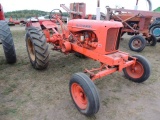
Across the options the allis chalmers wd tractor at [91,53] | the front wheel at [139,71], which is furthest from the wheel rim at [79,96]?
the front wheel at [139,71]

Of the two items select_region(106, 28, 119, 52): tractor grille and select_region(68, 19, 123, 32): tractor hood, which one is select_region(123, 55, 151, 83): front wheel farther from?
select_region(68, 19, 123, 32): tractor hood

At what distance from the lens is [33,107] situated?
9.14 feet

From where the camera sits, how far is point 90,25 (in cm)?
330

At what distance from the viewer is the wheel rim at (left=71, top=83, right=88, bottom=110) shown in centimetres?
269

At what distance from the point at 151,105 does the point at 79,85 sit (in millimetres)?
1377

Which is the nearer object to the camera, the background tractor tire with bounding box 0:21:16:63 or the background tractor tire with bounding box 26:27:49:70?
the background tractor tire with bounding box 26:27:49:70

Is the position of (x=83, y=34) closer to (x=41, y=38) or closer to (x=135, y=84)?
(x=41, y=38)

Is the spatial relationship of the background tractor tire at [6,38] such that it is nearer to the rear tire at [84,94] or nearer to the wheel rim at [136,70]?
the rear tire at [84,94]

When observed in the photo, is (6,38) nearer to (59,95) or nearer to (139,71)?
(59,95)

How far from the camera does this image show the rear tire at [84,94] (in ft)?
7.89

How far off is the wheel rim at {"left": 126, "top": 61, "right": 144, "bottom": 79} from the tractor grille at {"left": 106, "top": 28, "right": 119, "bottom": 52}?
2.48 feet

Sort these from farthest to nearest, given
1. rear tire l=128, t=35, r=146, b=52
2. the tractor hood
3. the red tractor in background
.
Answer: the red tractor in background, rear tire l=128, t=35, r=146, b=52, the tractor hood

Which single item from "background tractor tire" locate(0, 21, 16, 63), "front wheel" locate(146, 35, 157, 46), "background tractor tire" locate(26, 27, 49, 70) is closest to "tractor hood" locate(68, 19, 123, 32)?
"background tractor tire" locate(26, 27, 49, 70)

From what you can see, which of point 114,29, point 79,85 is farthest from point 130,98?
point 114,29
